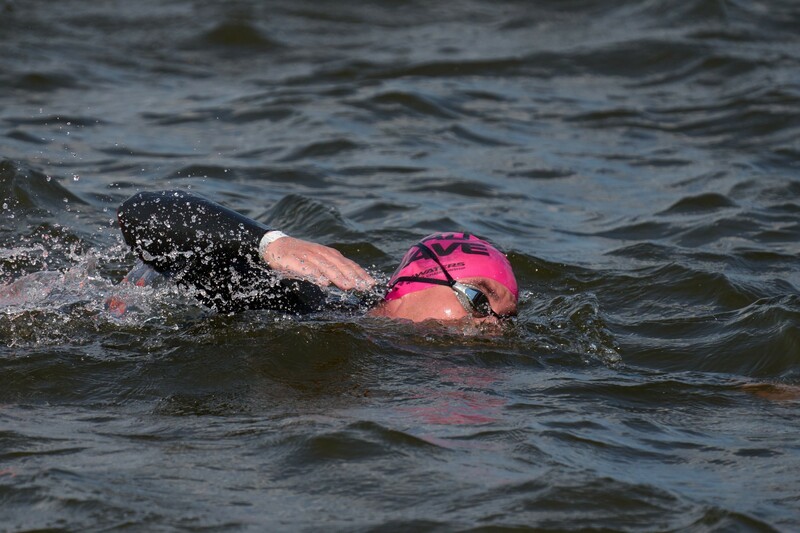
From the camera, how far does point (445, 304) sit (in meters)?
6.46

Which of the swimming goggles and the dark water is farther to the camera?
the swimming goggles

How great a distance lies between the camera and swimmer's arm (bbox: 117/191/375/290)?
6.30 meters

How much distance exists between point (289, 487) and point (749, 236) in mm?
6300

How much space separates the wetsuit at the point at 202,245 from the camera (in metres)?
6.37

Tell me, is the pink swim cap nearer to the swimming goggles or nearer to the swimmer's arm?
the swimming goggles

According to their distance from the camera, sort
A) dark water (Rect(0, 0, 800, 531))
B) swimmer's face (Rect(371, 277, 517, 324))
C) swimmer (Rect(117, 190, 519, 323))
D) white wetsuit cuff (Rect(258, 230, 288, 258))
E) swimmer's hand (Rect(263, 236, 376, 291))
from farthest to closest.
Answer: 1. swimmer's face (Rect(371, 277, 517, 324))
2. swimmer (Rect(117, 190, 519, 323))
3. white wetsuit cuff (Rect(258, 230, 288, 258))
4. swimmer's hand (Rect(263, 236, 376, 291))
5. dark water (Rect(0, 0, 800, 531))

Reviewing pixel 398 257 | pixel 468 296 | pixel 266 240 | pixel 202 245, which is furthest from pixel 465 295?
pixel 398 257

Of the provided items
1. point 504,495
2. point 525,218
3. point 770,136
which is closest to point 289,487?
point 504,495

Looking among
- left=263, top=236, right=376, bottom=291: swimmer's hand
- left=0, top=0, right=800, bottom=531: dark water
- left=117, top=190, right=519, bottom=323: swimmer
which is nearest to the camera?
left=0, top=0, right=800, bottom=531: dark water

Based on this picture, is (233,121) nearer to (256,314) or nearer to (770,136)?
(770,136)

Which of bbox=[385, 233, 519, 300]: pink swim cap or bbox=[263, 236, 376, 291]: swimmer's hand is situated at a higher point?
bbox=[263, 236, 376, 291]: swimmer's hand

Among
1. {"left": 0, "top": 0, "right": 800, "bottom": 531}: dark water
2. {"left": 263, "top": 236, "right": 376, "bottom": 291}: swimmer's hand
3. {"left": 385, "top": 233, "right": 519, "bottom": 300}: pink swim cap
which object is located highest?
{"left": 263, "top": 236, "right": 376, "bottom": 291}: swimmer's hand

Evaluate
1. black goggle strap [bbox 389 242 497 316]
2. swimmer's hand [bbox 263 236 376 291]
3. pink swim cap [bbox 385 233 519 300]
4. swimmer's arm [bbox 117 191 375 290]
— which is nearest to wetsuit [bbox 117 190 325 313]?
swimmer's arm [bbox 117 191 375 290]

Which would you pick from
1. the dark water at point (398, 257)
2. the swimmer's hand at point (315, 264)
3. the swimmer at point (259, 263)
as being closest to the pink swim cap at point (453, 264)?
the swimmer at point (259, 263)
